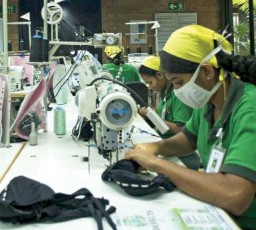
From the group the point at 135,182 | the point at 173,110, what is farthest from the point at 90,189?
the point at 173,110

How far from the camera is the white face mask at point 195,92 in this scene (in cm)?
149

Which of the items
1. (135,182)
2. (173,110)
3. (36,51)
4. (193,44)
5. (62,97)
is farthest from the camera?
(62,97)

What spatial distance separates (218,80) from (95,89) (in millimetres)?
618

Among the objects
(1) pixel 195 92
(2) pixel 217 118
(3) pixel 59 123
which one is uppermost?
(1) pixel 195 92

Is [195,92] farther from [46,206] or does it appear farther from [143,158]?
[46,206]

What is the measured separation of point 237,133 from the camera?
4.34ft

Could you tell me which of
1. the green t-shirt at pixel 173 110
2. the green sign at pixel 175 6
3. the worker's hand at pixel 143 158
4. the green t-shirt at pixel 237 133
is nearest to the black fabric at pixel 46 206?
the worker's hand at pixel 143 158

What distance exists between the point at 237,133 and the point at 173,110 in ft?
4.72

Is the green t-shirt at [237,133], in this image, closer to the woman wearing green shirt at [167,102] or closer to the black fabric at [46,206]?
the black fabric at [46,206]

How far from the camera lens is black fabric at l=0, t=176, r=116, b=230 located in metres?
1.11

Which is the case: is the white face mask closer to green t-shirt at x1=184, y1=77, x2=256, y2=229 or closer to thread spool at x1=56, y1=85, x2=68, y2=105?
A: green t-shirt at x1=184, y1=77, x2=256, y2=229

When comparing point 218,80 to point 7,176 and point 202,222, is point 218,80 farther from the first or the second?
point 7,176

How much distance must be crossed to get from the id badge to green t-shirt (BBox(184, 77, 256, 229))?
0.08 ft

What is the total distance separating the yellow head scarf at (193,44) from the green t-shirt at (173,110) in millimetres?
1058
